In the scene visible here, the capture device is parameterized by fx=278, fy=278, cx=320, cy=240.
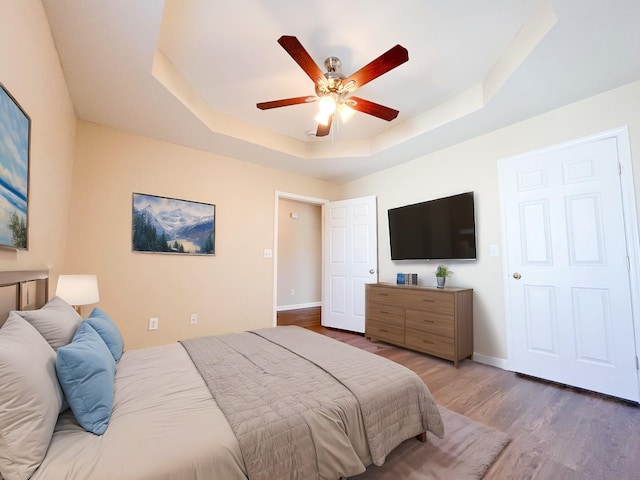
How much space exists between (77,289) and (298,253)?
4.49 m

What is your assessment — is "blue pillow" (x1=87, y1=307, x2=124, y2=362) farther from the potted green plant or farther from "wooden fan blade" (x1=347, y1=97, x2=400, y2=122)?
the potted green plant

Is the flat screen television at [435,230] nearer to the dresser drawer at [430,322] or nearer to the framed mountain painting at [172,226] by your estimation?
the dresser drawer at [430,322]

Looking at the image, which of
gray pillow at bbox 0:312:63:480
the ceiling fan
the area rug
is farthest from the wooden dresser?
gray pillow at bbox 0:312:63:480

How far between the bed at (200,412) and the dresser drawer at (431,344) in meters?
1.44

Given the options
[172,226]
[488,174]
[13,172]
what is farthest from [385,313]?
[13,172]

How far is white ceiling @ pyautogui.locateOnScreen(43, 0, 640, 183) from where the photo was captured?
1.73 m

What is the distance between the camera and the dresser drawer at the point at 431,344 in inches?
113

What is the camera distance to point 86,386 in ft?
3.45

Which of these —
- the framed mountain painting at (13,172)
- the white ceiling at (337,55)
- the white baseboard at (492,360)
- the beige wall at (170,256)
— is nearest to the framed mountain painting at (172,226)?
the beige wall at (170,256)

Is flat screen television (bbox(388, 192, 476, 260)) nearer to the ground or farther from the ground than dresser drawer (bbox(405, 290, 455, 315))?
farther from the ground

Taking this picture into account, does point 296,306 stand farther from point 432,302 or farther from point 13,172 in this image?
point 13,172

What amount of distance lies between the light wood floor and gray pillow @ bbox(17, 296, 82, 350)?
7.23ft

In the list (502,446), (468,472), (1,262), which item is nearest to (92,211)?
(1,262)

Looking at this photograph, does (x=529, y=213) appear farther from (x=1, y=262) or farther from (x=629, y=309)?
(x=1, y=262)
